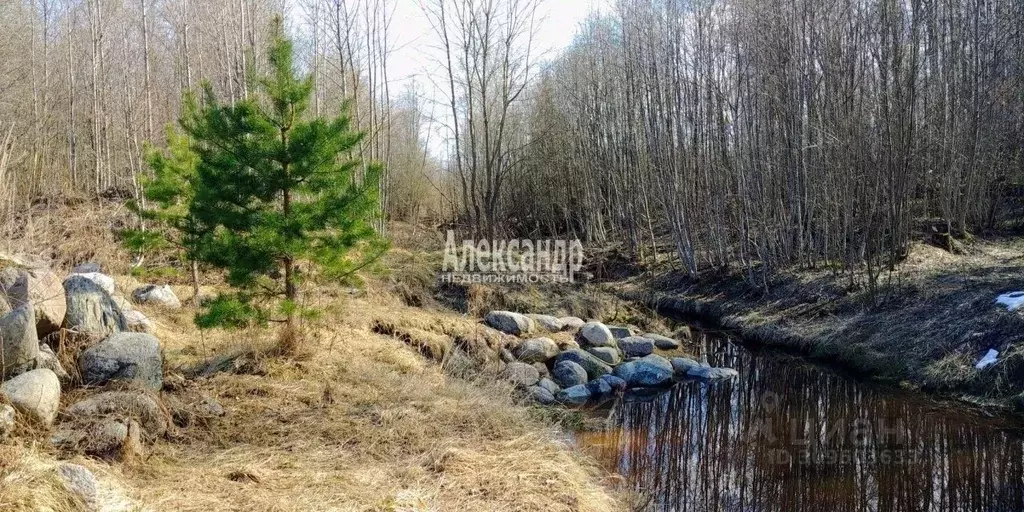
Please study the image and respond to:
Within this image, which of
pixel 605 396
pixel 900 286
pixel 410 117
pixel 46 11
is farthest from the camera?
pixel 410 117

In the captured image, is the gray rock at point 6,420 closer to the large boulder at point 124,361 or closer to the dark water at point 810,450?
the large boulder at point 124,361

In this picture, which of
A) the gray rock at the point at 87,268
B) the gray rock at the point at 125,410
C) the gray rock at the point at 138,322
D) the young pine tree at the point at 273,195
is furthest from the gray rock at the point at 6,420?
the gray rock at the point at 87,268

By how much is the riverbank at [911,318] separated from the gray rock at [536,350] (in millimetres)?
3602

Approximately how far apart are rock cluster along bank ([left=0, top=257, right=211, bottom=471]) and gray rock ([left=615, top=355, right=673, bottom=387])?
5425 millimetres

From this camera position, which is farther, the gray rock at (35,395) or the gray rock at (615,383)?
the gray rock at (615,383)

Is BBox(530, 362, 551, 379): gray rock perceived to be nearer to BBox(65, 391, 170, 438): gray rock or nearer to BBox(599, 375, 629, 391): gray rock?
BBox(599, 375, 629, 391): gray rock

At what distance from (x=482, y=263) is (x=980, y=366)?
8.24 metres

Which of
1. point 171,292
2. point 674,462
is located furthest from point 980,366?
point 171,292

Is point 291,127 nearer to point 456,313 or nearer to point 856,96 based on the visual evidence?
point 456,313

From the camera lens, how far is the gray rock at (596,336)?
9.25 metres

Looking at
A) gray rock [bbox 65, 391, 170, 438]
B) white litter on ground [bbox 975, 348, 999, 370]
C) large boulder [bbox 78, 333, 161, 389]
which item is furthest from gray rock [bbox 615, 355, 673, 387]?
gray rock [bbox 65, 391, 170, 438]

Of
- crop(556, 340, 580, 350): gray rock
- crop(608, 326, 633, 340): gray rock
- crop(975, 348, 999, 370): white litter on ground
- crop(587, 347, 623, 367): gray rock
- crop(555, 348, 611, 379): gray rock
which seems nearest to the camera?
crop(975, 348, 999, 370): white litter on ground

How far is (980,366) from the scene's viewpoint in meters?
6.66

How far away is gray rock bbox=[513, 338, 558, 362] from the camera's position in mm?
8422
